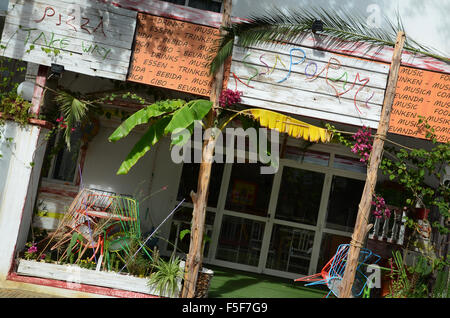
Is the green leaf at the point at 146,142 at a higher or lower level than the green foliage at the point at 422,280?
higher

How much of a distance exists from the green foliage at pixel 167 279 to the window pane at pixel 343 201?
397cm

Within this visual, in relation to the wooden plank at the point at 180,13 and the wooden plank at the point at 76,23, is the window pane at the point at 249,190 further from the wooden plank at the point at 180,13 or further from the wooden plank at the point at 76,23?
the wooden plank at the point at 76,23

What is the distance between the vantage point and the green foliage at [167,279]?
612 centimetres

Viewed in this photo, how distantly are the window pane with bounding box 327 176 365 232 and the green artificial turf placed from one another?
1.52 m

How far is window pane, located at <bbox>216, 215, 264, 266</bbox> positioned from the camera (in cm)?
885

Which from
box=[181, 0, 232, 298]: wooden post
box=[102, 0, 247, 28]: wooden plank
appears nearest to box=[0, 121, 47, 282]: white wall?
box=[102, 0, 247, 28]: wooden plank

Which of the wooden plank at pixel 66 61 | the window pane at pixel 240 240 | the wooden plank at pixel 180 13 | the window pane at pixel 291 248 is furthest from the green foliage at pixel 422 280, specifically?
the wooden plank at pixel 66 61

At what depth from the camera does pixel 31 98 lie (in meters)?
6.25

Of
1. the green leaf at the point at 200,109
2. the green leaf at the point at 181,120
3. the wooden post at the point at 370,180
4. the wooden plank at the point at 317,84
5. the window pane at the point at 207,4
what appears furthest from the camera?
the window pane at the point at 207,4

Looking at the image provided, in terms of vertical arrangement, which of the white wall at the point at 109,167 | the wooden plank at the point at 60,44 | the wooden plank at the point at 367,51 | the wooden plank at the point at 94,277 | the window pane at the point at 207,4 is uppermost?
the window pane at the point at 207,4

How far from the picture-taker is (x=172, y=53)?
20.6 feet

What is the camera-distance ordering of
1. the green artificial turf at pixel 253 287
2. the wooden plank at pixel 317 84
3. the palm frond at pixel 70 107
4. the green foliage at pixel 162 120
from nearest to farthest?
the green foliage at pixel 162 120 < the wooden plank at pixel 317 84 < the palm frond at pixel 70 107 < the green artificial turf at pixel 253 287

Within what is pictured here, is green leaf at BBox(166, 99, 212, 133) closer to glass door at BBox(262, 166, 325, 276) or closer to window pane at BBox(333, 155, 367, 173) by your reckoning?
glass door at BBox(262, 166, 325, 276)

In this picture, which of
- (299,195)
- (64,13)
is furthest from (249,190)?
(64,13)
